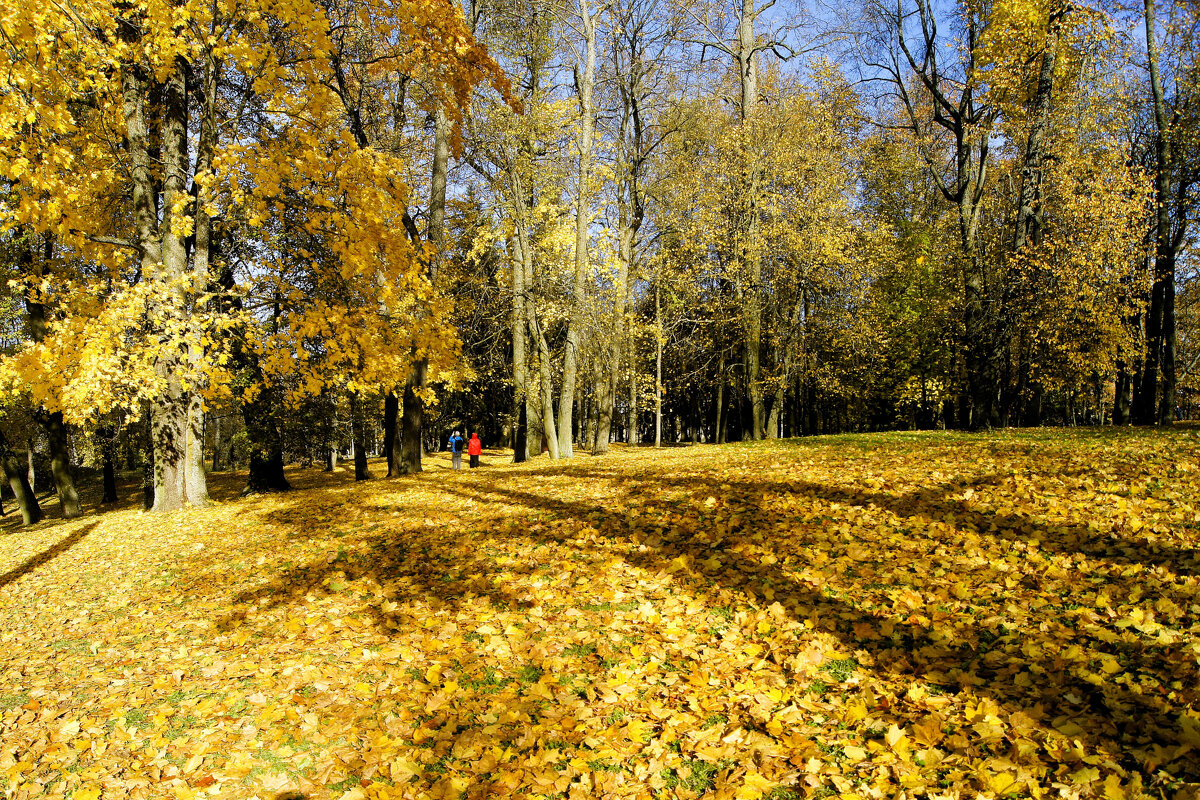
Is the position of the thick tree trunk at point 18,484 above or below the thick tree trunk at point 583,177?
below

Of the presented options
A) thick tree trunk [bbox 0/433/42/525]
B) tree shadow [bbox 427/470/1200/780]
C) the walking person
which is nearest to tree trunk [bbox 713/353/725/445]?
the walking person

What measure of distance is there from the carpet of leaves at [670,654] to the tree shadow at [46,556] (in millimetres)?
787

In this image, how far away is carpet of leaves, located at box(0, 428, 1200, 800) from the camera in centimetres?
305

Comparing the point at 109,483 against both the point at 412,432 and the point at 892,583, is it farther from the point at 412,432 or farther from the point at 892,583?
the point at 892,583

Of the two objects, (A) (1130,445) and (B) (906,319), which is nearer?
(A) (1130,445)

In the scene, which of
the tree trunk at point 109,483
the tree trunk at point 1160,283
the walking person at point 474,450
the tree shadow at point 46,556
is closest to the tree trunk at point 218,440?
the tree trunk at point 109,483

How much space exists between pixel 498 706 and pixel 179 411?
1083cm

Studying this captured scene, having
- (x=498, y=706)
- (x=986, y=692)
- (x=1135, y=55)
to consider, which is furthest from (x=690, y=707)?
(x=1135, y=55)

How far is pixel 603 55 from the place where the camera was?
65.0 feet

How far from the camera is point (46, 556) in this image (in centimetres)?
953

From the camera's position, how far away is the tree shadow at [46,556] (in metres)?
8.47

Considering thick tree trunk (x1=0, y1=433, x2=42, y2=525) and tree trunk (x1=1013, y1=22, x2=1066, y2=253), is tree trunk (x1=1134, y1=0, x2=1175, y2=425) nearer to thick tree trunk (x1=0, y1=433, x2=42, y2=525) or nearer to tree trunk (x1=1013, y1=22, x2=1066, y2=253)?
tree trunk (x1=1013, y1=22, x2=1066, y2=253)

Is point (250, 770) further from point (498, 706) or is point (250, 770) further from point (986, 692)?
point (986, 692)

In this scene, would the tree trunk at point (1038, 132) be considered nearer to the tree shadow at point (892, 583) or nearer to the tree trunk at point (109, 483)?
the tree shadow at point (892, 583)
